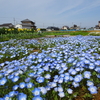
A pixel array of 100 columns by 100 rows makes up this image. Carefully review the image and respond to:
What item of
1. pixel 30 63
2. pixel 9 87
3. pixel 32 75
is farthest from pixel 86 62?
pixel 9 87

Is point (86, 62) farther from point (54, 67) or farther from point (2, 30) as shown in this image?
point (2, 30)

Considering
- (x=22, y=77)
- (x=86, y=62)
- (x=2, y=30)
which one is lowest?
(x=22, y=77)

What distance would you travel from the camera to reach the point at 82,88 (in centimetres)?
150

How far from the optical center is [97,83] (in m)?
1.51

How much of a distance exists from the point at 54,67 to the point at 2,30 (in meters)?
11.8

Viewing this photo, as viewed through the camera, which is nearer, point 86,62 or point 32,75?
point 32,75

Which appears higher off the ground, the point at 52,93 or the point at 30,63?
the point at 30,63

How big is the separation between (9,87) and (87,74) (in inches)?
42.6

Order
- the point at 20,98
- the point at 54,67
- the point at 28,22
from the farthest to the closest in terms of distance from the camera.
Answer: the point at 28,22
the point at 54,67
the point at 20,98

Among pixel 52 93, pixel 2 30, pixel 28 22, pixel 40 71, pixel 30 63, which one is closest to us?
pixel 52 93

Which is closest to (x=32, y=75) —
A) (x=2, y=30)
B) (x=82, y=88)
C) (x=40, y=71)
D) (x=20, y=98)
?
(x=40, y=71)

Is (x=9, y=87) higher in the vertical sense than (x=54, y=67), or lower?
lower

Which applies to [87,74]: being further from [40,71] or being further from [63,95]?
[40,71]

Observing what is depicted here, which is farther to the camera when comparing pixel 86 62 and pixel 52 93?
pixel 86 62
